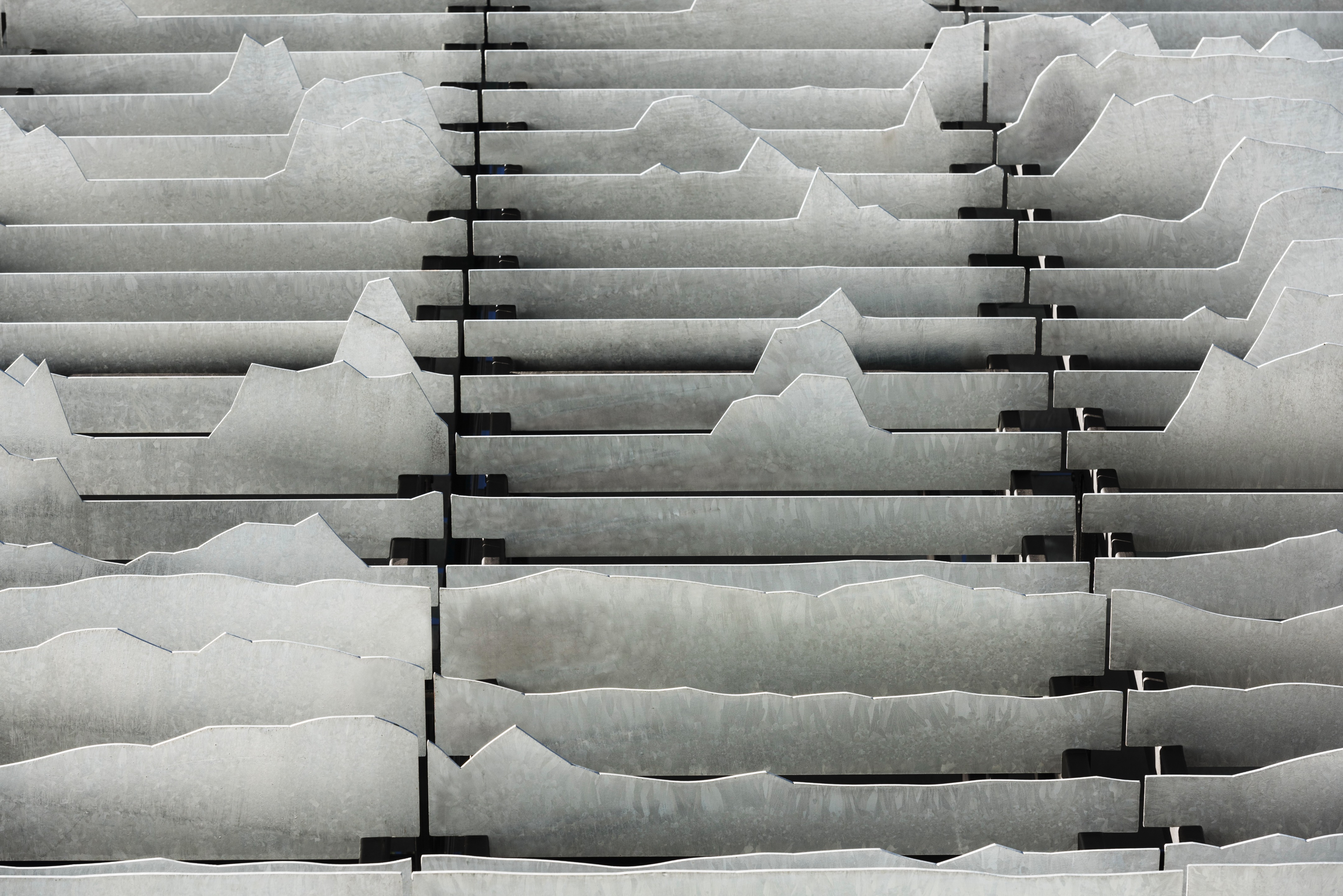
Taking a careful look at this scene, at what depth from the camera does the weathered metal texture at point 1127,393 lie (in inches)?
71.4

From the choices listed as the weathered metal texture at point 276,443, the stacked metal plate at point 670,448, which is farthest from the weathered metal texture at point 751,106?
the weathered metal texture at point 276,443

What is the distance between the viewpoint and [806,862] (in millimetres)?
1310

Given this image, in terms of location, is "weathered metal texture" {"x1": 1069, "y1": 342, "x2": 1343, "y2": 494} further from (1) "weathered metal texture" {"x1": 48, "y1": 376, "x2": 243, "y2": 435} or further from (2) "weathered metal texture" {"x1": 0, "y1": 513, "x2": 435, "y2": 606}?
(1) "weathered metal texture" {"x1": 48, "y1": 376, "x2": 243, "y2": 435}

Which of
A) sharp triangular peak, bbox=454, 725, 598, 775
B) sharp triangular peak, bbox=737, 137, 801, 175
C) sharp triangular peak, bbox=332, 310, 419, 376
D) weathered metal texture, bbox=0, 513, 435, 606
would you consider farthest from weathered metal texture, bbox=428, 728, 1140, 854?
sharp triangular peak, bbox=737, 137, 801, 175

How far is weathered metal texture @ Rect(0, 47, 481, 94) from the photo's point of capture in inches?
90.9

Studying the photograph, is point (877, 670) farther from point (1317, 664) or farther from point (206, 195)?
point (206, 195)

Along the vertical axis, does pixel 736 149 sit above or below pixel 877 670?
above

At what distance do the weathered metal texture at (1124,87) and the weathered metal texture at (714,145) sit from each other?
7 centimetres

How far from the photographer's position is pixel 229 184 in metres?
2.07

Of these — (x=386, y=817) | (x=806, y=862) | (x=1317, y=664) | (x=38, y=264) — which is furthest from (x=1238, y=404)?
(x=38, y=264)

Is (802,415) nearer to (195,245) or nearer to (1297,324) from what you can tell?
(1297,324)

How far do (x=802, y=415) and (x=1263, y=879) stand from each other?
727mm

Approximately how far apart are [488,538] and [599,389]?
0.25 meters

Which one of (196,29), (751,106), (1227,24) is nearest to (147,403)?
(196,29)
